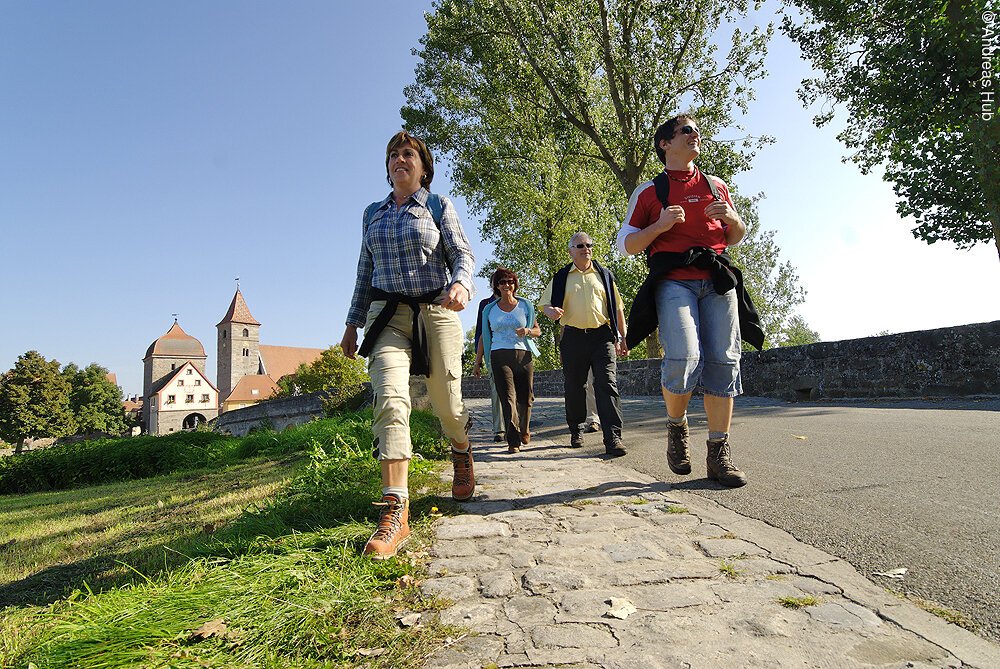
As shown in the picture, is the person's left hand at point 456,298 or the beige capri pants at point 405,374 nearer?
the beige capri pants at point 405,374

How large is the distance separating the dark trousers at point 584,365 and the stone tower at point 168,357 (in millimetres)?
109852

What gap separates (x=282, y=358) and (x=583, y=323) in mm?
104118

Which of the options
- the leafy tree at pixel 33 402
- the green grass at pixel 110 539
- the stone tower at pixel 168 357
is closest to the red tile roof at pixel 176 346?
the stone tower at pixel 168 357

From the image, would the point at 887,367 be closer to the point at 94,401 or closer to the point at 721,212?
the point at 721,212

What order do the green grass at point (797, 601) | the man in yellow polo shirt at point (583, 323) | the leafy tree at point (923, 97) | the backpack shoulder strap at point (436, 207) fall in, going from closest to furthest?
the green grass at point (797, 601), the backpack shoulder strap at point (436, 207), the man in yellow polo shirt at point (583, 323), the leafy tree at point (923, 97)

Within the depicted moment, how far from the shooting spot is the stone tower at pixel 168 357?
103400 millimetres

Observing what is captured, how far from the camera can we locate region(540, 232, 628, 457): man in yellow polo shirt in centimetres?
543

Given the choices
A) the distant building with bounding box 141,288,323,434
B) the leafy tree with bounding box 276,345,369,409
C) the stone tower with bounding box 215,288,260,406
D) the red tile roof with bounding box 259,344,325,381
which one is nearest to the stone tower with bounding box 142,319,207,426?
the distant building with bounding box 141,288,323,434

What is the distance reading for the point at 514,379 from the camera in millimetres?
6176

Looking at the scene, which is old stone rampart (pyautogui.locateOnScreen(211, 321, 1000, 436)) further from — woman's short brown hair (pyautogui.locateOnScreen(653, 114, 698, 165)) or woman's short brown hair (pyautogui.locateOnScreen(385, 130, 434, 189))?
woman's short brown hair (pyautogui.locateOnScreen(653, 114, 698, 165))

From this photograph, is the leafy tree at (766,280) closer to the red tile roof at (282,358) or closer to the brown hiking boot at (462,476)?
the brown hiking boot at (462,476)

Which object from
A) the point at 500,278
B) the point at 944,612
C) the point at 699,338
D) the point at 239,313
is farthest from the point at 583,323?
the point at 239,313

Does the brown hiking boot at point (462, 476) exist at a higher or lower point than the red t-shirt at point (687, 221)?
lower

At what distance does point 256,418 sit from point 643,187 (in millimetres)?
27098
